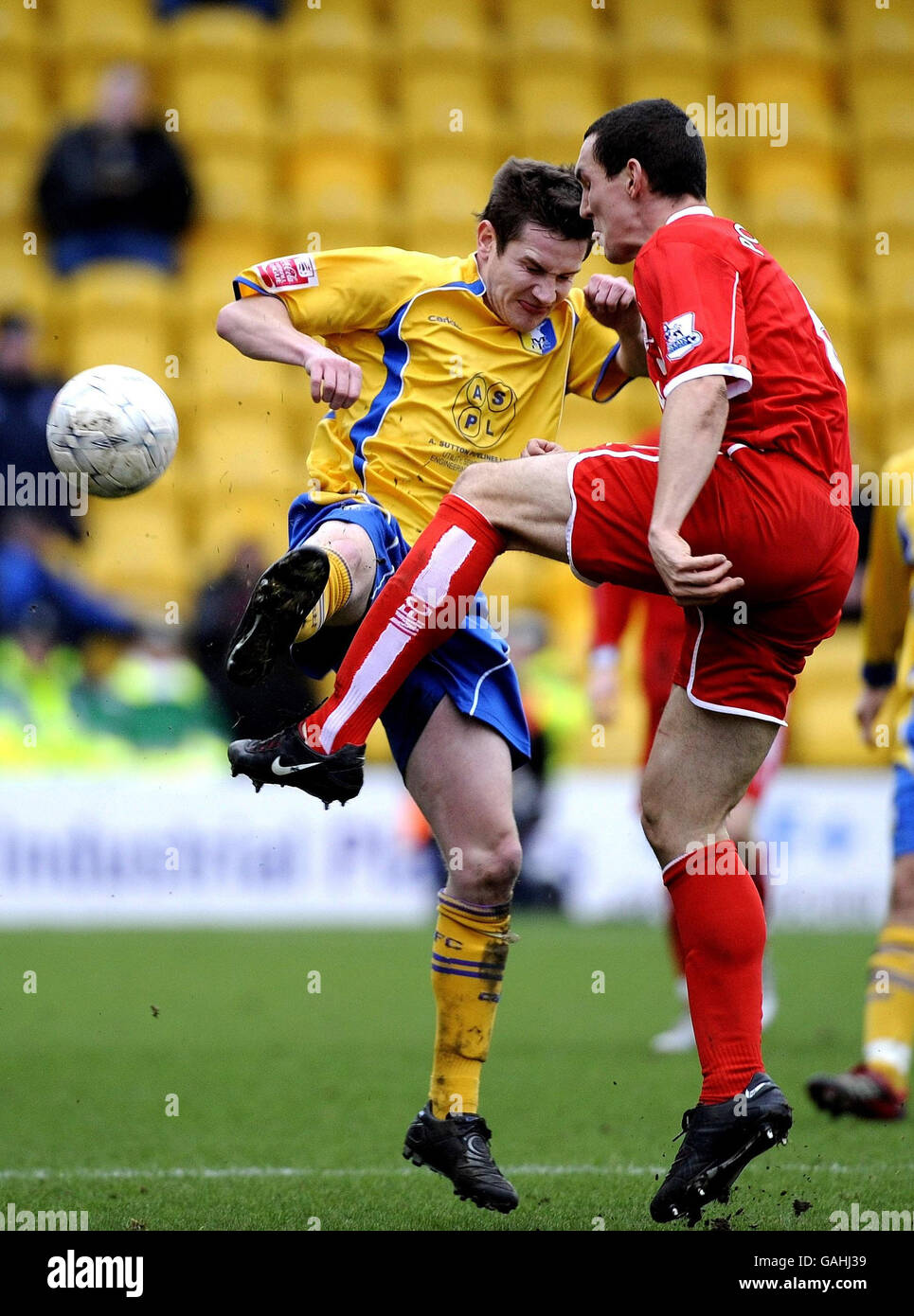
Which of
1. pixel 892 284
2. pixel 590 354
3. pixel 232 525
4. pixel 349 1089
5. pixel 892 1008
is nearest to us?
pixel 590 354

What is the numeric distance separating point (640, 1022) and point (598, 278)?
3916 millimetres

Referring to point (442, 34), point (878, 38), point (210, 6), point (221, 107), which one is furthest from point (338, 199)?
point (878, 38)

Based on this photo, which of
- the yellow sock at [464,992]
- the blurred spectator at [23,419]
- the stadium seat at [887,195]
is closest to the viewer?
the yellow sock at [464,992]

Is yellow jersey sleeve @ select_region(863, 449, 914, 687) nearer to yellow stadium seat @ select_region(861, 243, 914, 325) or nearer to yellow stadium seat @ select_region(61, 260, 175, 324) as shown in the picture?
yellow stadium seat @ select_region(61, 260, 175, 324)

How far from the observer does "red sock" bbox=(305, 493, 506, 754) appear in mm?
3586

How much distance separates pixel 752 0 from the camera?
1612 centimetres

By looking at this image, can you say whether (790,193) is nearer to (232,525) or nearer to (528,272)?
(232,525)

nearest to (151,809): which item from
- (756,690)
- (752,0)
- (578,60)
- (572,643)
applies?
(572,643)

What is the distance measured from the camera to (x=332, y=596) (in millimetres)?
3756

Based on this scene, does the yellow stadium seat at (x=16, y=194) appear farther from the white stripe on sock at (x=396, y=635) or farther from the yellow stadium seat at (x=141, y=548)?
the white stripe on sock at (x=396, y=635)

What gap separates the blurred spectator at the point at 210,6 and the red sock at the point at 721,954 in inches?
536

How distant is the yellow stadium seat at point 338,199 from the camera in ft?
47.1

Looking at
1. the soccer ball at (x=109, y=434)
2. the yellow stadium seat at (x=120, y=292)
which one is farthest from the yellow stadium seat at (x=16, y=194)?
the soccer ball at (x=109, y=434)

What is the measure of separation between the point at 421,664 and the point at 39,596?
770cm
